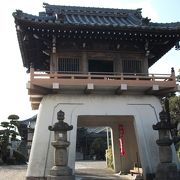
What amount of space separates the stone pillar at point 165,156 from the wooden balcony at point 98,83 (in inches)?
103

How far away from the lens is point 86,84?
16.7m

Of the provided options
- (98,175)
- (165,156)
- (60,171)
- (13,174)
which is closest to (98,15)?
(98,175)

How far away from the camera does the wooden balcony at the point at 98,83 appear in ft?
54.6

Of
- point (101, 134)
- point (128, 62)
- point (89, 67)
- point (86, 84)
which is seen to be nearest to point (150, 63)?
point (128, 62)

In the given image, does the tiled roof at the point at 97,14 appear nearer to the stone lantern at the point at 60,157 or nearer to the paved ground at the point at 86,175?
the stone lantern at the point at 60,157

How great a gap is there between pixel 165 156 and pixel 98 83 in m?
4.93

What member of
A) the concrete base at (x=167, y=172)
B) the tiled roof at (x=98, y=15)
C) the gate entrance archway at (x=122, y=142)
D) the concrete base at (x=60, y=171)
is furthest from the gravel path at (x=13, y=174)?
the tiled roof at (x=98, y=15)

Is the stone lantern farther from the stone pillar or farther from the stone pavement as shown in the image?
the stone pavement

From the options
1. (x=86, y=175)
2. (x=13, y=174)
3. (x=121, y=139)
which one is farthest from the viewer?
(x=13, y=174)

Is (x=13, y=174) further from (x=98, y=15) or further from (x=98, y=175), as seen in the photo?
(x=98, y=15)

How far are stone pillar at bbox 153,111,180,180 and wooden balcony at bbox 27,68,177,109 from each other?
260 cm

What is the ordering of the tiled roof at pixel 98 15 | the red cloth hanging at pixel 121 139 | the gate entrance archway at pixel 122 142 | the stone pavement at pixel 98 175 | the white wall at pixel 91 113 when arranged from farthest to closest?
the gate entrance archway at pixel 122 142
the red cloth hanging at pixel 121 139
the stone pavement at pixel 98 175
the tiled roof at pixel 98 15
the white wall at pixel 91 113

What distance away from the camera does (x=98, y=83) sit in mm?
16922

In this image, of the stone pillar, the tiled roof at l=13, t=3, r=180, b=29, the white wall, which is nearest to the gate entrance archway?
the white wall
